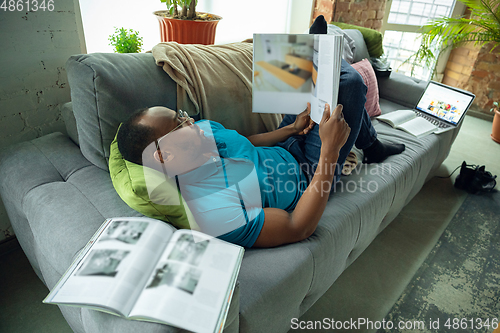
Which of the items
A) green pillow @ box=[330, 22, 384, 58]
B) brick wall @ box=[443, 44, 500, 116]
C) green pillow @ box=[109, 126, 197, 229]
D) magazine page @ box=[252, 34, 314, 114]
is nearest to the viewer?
green pillow @ box=[109, 126, 197, 229]

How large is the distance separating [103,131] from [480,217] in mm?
2110

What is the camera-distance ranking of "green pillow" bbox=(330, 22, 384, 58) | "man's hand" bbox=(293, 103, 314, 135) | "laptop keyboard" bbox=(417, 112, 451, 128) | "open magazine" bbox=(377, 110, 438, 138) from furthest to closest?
"green pillow" bbox=(330, 22, 384, 58)
"laptop keyboard" bbox=(417, 112, 451, 128)
"open magazine" bbox=(377, 110, 438, 138)
"man's hand" bbox=(293, 103, 314, 135)

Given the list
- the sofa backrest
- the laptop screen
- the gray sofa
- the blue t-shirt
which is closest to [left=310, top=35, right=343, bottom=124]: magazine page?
the blue t-shirt

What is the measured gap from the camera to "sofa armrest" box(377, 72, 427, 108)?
226 centimetres

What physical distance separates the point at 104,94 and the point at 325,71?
74 cm

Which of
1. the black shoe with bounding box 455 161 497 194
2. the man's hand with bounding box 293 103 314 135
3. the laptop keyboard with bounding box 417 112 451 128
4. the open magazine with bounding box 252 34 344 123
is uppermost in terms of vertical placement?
the open magazine with bounding box 252 34 344 123

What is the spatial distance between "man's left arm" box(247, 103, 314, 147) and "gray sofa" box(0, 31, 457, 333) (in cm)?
31

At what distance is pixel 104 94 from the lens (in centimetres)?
102

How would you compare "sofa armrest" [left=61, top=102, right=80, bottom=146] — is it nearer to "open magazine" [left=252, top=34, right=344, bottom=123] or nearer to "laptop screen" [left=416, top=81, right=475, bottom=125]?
"open magazine" [left=252, top=34, right=344, bottom=123]

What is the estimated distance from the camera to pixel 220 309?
23.6 inches

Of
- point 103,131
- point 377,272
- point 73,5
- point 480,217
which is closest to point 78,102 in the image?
point 103,131

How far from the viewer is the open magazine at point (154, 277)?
0.59 metres

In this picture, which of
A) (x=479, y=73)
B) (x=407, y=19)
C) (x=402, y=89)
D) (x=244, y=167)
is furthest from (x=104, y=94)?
(x=479, y=73)

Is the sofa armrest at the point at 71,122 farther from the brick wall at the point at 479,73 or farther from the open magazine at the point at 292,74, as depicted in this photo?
the brick wall at the point at 479,73
